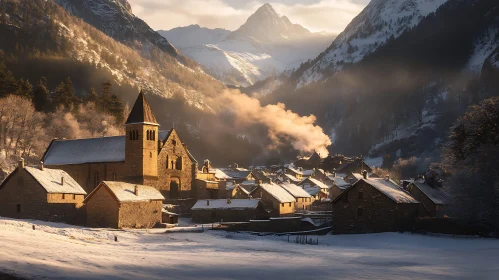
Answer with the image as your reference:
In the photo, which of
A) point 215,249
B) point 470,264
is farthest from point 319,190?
point 470,264

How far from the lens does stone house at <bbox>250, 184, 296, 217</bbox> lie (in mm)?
87812

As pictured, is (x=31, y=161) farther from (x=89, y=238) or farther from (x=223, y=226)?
(x=89, y=238)

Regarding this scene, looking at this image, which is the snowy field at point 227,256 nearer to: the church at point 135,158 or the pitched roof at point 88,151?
the church at point 135,158

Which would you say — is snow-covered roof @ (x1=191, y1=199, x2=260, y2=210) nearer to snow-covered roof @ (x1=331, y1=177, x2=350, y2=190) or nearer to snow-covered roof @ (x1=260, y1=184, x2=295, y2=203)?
snow-covered roof @ (x1=260, y1=184, x2=295, y2=203)

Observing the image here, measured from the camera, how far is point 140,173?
277 ft

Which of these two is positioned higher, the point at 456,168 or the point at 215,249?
the point at 456,168

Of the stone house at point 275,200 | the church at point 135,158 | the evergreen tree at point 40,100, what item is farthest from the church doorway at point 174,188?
the evergreen tree at point 40,100

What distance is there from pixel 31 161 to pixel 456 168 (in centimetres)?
6421

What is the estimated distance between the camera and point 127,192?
70.1 meters

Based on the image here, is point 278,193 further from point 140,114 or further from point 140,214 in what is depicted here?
point 140,214

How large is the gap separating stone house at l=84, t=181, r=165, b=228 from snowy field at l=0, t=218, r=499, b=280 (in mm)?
4578

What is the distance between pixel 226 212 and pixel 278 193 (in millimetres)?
13287

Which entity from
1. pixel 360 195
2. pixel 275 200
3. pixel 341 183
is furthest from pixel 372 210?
pixel 341 183

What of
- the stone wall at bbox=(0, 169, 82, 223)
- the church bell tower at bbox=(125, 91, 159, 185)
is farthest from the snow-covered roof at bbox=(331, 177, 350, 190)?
the stone wall at bbox=(0, 169, 82, 223)
